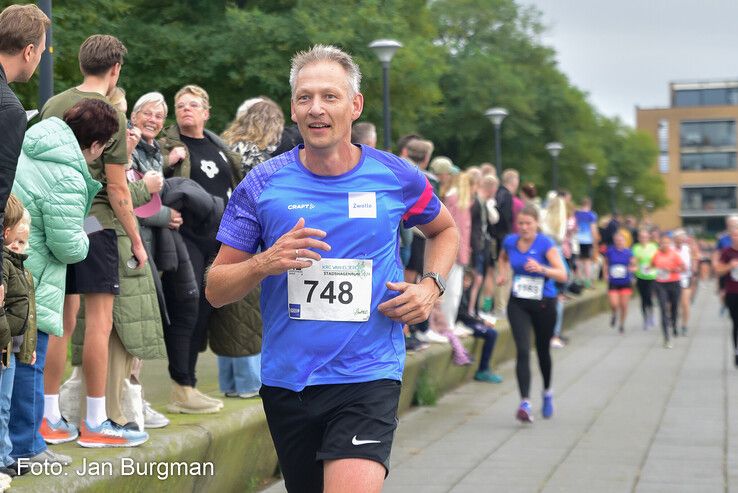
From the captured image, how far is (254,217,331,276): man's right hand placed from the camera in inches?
151

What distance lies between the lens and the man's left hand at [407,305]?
405 centimetres

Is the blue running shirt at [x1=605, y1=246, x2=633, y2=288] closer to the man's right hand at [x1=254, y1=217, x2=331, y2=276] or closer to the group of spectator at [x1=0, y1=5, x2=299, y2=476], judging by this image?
the group of spectator at [x1=0, y1=5, x2=299, y2=476]

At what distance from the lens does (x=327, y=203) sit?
409 cm

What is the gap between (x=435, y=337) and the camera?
1259 cm

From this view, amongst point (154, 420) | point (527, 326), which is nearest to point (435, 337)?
point (527, 326)

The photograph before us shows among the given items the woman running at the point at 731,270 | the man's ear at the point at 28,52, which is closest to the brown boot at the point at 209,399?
the man's ear at the point at 28,52

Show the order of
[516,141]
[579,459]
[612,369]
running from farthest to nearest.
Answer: [516,141], [612,369], [579,459]

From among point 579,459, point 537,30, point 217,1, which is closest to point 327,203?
point 579,459

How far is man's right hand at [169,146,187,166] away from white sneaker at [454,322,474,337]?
655 centimetres

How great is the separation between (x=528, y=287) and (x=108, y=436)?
5467 millimetres

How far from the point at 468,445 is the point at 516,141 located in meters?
29.7

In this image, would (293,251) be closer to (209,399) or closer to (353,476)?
(353,476)

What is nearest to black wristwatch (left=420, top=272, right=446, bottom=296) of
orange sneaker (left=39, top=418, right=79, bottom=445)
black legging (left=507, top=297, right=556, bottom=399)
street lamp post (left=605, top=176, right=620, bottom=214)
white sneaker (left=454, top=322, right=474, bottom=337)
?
orange sneaker (left=39, top=418, right=79, bottom=445)

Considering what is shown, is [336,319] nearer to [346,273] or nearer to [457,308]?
[346,273]
